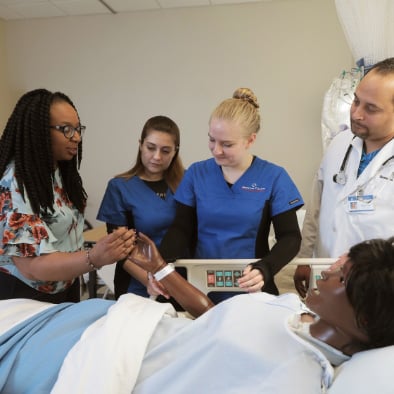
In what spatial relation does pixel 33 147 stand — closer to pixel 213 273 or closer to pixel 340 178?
pixel 213 273

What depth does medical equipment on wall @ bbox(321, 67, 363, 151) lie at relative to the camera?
2398 millimetres

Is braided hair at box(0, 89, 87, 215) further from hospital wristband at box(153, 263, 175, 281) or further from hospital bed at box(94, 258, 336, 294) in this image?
hospital bed at box(94, 258, 336, 294)

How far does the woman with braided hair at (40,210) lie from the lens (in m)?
1.14

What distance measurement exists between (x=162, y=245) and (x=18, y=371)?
619 mm

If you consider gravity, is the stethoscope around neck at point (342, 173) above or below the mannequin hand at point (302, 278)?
above

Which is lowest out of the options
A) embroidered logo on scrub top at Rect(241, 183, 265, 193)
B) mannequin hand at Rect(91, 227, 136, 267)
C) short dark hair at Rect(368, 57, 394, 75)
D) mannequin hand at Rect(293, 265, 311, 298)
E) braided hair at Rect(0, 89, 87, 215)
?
mannequin hand at Rect(293, 265, 311, 298)

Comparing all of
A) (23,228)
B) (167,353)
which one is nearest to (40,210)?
(23,228)

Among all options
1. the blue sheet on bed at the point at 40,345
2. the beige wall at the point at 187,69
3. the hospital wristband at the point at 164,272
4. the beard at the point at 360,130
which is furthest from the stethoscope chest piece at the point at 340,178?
the beige wall at the point at 187,69

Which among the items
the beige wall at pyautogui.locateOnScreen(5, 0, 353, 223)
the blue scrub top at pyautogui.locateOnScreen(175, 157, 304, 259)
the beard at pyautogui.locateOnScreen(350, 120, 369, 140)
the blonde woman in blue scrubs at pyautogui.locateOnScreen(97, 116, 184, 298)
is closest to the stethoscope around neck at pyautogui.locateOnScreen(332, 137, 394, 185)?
the beard at pyautogui.locateOnScreen(350, 120, 369, 140)

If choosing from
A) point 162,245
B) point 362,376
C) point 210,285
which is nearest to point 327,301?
point 362,376

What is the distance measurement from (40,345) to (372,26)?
191 cm

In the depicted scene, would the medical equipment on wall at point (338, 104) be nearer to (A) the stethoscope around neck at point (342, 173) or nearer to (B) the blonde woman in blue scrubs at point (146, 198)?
(A) the stethoscope around neck at point (342, 173)

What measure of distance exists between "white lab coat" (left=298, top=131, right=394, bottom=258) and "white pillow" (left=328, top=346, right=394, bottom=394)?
0.70 m

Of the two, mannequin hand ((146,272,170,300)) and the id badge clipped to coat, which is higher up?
the id badge clipped to coat
